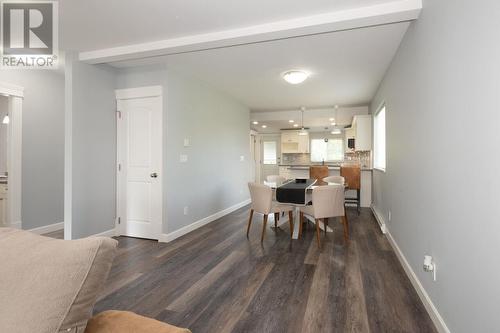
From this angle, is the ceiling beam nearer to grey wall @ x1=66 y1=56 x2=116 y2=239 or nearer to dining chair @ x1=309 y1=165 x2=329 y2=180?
grey wall @ x1=66 y1=56 x2=116 y2=239

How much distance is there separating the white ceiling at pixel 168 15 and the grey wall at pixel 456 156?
865mm

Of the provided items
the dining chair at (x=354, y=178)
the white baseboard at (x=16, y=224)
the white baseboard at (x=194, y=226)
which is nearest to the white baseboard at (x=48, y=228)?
the white baseboard at (x=16, y=224)

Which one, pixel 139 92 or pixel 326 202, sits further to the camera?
pixel 139 92

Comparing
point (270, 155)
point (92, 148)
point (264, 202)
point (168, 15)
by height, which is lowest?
point (264, 202)

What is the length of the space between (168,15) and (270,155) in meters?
8.57

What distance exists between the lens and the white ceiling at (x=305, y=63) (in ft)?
9.97

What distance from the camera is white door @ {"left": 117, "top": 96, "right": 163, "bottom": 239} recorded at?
3.77m

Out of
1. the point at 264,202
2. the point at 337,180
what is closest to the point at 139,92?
the point at 264,202

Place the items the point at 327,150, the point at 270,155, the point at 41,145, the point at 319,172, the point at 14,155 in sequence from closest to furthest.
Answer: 1. the point at 14,155
2. the point at 41,145
3. the point at 319,172
4. the point at 327,150
5. the point at 270,155

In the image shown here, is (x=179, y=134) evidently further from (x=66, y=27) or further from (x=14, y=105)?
(x=14, y=105)

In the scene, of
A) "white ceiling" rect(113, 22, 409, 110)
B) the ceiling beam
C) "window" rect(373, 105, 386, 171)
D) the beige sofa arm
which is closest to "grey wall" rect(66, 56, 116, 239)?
the ceiling beam

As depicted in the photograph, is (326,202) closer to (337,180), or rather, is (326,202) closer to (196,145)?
(337,180)

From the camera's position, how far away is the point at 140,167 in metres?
3.91

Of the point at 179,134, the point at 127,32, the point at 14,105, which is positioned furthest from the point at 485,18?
the point at 14,105
